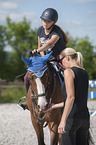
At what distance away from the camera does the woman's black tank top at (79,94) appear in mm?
2803

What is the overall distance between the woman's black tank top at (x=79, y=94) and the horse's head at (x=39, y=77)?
2.72 ft

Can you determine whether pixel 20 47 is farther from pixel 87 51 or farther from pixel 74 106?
pixel 74 106

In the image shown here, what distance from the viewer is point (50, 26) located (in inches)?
176

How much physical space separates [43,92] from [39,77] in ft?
0.78

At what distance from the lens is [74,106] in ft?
9.22

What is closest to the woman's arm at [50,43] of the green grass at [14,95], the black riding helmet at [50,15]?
the black riding helmet at [50,15]

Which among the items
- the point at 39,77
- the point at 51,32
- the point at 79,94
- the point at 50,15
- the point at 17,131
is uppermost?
the point at 50,15

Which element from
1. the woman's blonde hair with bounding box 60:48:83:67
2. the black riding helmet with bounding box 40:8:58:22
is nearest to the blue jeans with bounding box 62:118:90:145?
the woman's blonde hair with bounding box 60:48:83:67

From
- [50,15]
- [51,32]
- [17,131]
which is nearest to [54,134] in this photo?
[51,32]

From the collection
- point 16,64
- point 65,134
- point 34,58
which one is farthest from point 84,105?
point 16,64

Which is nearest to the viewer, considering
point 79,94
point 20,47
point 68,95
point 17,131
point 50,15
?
point 68,95

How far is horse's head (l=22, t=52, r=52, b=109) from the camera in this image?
3.66m

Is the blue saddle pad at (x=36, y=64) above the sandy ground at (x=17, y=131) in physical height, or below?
above

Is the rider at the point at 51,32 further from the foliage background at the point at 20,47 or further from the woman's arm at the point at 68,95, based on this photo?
the foliage background at the point at 20,47
